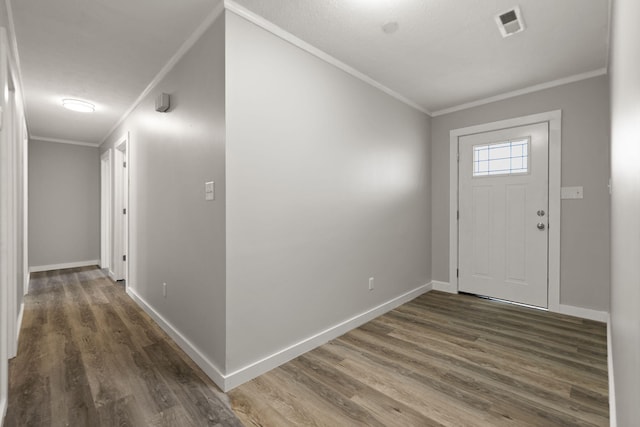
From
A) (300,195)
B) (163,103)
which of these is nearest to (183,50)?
(163,103)

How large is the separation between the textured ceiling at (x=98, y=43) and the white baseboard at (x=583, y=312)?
417 cm

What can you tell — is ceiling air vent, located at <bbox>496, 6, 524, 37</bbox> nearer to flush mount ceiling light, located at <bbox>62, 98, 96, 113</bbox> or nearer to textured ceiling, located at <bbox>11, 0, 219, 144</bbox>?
textured ceiling, located at <bbox>11, 0, 219, 144</bbox>

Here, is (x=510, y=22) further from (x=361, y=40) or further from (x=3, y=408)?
(x=3, y=408)

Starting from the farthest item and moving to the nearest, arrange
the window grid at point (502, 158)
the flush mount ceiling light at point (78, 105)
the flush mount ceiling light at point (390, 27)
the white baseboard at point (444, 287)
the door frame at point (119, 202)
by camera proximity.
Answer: the door frame at point (119, 202) < the white baseboard at point (444, 287) < the flush mount ceiling light at point (78, 105) < the window grid at point (502, 158) < the flush mount ceiling light at point (390, 27)

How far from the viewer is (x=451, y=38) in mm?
2365

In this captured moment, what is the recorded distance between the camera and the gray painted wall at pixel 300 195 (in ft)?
6.57

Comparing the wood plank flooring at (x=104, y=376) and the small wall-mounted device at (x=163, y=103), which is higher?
the small wall-mounted device at (x=163, y=103)

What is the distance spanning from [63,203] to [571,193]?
308 inches

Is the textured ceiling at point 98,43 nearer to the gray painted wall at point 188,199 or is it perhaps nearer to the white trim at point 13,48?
the white trim at point 13,48

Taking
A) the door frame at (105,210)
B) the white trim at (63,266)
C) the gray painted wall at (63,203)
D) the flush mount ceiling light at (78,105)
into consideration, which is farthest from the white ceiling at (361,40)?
the white trim at (63,266)

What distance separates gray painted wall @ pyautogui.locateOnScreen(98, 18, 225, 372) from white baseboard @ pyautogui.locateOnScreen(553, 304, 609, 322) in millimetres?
3416

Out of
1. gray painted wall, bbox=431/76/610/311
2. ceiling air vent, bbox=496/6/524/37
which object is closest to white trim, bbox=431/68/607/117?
gray painted wall, bbox=431/76/610/311

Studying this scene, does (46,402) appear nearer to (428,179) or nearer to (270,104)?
(270,104)

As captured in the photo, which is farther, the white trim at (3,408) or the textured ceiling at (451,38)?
the textured ceiling at (451,38)
